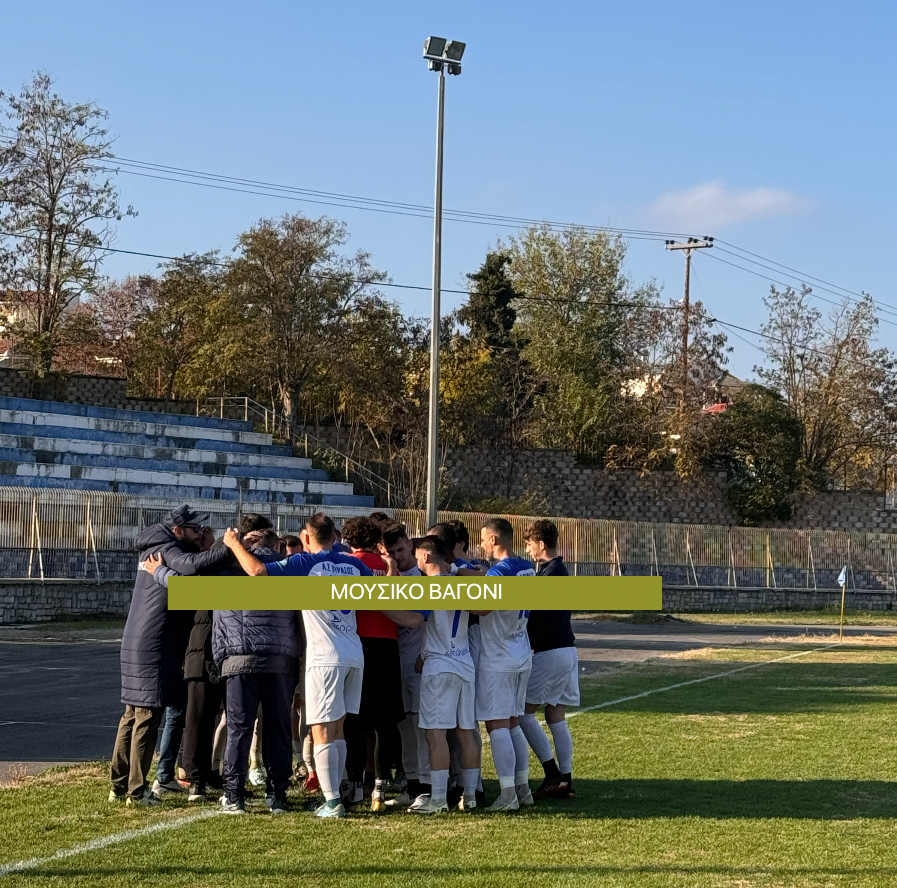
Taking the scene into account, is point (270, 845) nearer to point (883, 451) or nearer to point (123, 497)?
point (123, 497)

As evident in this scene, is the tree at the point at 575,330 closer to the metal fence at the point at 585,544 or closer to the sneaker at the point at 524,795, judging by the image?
the metal fence at the point at 585,544

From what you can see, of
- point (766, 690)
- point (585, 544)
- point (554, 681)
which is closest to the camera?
point (554, 681)

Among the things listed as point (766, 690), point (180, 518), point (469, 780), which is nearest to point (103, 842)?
point (180, 518)

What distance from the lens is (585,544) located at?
38.0 meters

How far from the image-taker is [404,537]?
879 cm

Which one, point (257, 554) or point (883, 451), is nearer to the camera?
point (257, 554)

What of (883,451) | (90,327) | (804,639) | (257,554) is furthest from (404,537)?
(883,451)

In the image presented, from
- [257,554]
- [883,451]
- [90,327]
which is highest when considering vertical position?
[90,327]

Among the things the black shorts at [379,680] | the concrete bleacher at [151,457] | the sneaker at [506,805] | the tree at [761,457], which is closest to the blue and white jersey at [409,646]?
the black shorts at [379,680]

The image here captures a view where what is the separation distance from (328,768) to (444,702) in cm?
86

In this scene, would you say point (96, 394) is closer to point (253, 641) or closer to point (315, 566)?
point (253, 641)

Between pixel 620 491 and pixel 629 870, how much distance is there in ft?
139

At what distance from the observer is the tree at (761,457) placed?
4903 cm

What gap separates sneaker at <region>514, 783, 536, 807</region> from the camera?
8.84 metres
